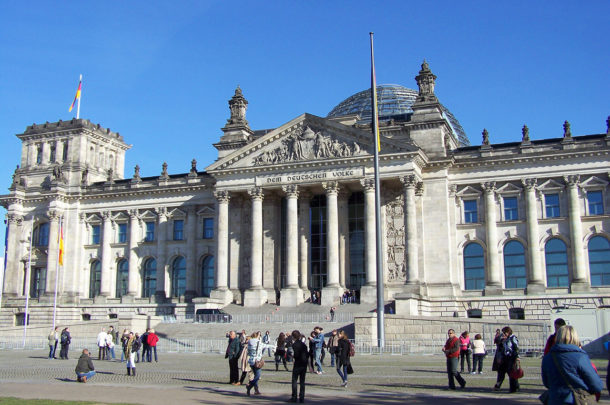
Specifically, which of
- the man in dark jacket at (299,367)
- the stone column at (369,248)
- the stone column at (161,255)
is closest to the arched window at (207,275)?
the stone column at (161,255)

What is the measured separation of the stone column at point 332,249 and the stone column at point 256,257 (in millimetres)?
5879

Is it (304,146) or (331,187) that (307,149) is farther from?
(331,187)

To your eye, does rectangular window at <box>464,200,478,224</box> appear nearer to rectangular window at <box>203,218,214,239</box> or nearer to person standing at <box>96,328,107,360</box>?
rectangular window at <box>203,218,214,239</box>

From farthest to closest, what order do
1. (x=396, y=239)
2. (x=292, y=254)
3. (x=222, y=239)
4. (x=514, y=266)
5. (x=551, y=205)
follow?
1. (x=222, y=239)
2. (x=396, y=239)
3. (x=292, y=254)
4. (x=514, y=266)
5. (x=551, y=205)

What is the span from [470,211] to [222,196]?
21685mm

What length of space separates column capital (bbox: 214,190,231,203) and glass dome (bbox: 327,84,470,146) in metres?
18.9

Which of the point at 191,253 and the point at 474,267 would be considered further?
the point at 191,253

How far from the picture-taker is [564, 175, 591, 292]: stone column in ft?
178

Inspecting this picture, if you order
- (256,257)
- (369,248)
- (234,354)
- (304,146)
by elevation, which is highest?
(304,146)

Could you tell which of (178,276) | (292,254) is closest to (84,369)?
(292,254)

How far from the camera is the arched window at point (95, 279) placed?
2874 inches

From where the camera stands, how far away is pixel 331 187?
58.0 meters

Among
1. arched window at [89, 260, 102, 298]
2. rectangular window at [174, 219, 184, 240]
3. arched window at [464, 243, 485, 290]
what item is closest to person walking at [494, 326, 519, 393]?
arched window at [464, 243, 485, 290]

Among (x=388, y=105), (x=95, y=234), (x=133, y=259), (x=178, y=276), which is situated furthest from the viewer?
(x=388, y=105)
